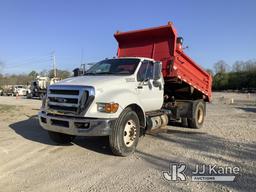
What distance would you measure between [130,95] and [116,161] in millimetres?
1526

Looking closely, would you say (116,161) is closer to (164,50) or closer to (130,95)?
(130,95)

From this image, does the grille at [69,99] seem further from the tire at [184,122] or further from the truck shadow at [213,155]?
the tire at [184,122]

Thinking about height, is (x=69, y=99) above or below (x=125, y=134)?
above

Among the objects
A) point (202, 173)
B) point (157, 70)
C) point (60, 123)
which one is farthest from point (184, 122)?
point (60, 123)

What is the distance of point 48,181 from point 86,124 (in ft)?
4.76

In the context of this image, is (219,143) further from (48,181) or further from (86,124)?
(48,181)

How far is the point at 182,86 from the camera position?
400 inches

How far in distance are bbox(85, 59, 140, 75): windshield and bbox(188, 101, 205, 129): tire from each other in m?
3.60

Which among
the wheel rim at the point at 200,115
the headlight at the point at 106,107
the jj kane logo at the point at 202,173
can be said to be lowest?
the jj kane logo at the point at 202,173

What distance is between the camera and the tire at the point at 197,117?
33.4 ft

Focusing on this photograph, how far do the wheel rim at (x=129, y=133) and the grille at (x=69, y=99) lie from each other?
42.5 inches

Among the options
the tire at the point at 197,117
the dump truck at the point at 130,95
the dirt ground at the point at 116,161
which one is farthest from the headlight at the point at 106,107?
the tire at the point at 197,117

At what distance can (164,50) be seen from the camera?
30.0 ft

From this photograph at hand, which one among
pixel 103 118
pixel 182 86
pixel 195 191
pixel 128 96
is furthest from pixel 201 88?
pixel 195 191
